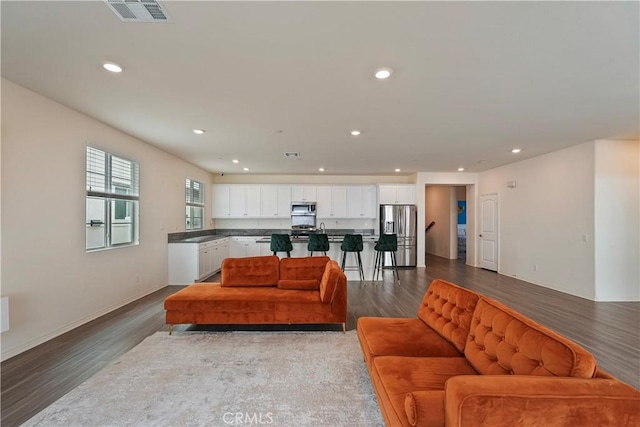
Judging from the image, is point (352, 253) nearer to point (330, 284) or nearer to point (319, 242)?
point (319, 242)

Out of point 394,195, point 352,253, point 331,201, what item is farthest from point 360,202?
point 352,253

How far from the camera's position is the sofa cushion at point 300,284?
3.65 metres

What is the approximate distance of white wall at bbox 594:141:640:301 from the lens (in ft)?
15.1

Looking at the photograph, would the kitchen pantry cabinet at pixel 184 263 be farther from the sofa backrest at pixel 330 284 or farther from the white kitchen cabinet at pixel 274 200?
the sofa backrest at pixel 330 284

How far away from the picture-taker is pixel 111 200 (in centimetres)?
402

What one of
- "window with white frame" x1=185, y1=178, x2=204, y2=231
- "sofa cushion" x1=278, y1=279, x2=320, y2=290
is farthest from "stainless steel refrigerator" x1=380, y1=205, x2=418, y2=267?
"window with white frame" x1=185, y1=178, x2=204, y2=231

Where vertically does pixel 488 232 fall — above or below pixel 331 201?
below

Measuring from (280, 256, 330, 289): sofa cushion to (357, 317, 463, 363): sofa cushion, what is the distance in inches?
54.9

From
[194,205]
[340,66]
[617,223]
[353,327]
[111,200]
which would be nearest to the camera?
[340,66]

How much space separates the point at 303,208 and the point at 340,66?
Answer: 5790 mm

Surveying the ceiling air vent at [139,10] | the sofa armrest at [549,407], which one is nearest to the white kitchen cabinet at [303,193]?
the ceiling air vent at [139,10]

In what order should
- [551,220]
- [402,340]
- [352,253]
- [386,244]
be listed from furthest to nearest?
1. [352,253]
2. [386,244]
3. [551,220]
4. [402,340]

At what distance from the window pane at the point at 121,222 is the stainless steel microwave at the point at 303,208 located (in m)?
4.18

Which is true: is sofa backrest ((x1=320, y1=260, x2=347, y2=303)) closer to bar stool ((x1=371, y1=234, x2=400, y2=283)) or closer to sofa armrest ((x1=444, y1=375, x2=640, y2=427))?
sofa armrest ((x1=444, y1=375, x2=640, y2=427))
